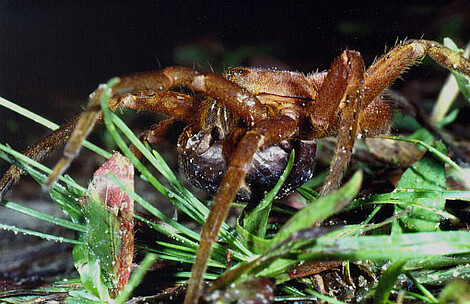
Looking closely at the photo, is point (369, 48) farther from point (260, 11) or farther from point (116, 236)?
point (116, 236)

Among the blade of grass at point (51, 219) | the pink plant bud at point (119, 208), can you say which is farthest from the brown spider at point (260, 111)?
the blade of grass at point (51, 219)

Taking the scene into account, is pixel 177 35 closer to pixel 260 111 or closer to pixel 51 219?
pixel 260 111

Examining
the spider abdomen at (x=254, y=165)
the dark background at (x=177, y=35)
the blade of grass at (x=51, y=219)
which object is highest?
the dark background at (x=177, y=35)

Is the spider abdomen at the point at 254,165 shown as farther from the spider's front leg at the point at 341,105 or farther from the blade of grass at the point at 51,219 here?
the blade of grass at the point at 51,219

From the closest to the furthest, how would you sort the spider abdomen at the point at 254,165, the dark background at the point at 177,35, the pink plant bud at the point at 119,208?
the pink plant bud at the point at 119,208
the spider abdomen at the point at 254,165
the dark background at the point at 177,35

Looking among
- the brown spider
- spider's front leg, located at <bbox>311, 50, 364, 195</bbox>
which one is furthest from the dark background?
spider's front leg, located at <bbox>311, 50, 364, 195</bbox>
